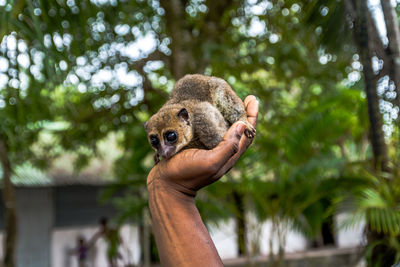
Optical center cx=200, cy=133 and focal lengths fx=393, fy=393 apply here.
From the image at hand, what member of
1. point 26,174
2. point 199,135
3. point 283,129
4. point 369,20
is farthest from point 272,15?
point 26,174

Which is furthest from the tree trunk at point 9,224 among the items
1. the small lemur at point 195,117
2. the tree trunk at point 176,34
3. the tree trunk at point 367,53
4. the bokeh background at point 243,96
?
the tree trunk at point 367,53

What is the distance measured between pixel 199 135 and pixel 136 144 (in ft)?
10.6

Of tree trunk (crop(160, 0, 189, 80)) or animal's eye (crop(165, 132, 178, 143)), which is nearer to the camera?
animal's eye (crop(165, 132, 178, 143))

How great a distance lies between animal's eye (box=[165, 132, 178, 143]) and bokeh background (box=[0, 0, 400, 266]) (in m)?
1.35

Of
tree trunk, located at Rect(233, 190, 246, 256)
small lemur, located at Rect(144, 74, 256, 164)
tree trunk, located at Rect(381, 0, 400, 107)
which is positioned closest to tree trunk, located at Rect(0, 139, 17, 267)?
tree trunk, located at Rect(233, 190, 246, 256)

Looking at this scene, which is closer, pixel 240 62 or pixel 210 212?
pixel 210 212

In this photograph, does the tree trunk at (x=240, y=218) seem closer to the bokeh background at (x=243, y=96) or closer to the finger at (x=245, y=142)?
the bokeh background at (x=243, y=96)

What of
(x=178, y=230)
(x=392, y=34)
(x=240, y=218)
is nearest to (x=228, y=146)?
(x=178, y=230)

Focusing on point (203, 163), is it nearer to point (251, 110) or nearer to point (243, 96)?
point (251, 110)

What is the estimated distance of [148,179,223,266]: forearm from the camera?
139cm

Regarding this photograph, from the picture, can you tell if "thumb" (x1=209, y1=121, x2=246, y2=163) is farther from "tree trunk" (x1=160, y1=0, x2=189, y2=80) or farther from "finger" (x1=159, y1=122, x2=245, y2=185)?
"tree trunk" (x1=160, y1=0, x2=189, y2=80)

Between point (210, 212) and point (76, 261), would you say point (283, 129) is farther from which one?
point (76, 261)

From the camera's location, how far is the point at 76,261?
10.9 m

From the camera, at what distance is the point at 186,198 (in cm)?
151
